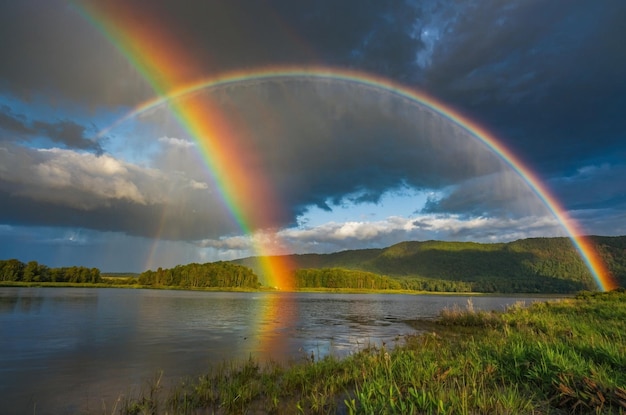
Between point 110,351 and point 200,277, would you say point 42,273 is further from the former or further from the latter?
point 110,351

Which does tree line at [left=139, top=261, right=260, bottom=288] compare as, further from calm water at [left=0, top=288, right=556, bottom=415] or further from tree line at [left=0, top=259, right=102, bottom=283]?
calm water at [left=0, top=288, right=556, bottom=415]

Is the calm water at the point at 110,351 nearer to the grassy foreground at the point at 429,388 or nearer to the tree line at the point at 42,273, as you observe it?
the grassy foreground at the point at 429,388

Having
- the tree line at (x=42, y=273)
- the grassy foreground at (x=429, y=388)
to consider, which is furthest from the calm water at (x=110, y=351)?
the tree line at (x=42, y=273)

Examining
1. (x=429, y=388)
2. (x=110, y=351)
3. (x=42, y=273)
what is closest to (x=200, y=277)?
(x=42, y=273)

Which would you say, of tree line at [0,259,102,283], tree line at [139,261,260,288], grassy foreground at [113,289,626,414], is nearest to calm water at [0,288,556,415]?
grassy foreground at [113,289,626,414]

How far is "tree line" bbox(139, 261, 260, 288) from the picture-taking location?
176325 mm

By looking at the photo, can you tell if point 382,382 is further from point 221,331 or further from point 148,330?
→ point 148,330

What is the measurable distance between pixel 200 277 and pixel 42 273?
63035 millimetres

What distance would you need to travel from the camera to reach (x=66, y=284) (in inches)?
5871

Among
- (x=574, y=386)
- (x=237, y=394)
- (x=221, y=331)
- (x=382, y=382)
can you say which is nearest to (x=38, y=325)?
(x=221, y=331)

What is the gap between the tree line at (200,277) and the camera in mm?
176325

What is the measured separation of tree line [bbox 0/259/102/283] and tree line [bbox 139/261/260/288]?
2444cm

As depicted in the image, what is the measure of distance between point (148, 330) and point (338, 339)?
17045 millimetres

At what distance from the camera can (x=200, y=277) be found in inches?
6964
